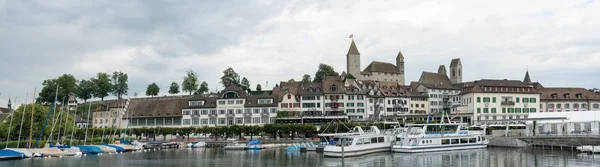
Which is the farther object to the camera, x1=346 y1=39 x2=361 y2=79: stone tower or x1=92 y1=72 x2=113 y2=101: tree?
x1=346 y1=39 x2=361 y2=79: stone tower

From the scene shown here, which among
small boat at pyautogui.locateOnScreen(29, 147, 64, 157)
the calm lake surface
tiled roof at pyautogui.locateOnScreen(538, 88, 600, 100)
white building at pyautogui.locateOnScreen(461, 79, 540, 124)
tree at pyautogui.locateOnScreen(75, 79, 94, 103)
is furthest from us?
tree at pyautogui.locateOnScreen(75, 79, 94, 103)

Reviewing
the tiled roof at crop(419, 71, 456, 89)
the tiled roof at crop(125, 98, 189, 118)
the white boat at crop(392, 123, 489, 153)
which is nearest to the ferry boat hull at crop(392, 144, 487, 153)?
the white boat at crop(392, 123, 489, 153)

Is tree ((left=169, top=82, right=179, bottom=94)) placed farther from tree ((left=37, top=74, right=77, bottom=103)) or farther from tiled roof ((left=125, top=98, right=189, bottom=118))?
tiled roof ((left=125, top=98, right=189, bottom=118))

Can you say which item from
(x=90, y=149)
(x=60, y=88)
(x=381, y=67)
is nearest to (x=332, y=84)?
(x=90, y=149)

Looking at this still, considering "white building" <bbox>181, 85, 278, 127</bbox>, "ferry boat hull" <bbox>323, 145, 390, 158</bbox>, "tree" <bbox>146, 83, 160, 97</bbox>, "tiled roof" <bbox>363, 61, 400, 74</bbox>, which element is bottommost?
"ferry boat hull" <bbox>323, 145, 390, 158</bbox>

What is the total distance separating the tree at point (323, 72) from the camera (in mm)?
173000

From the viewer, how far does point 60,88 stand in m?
172

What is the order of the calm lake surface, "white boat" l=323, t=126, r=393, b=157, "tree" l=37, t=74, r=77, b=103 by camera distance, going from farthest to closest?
"tree" l=37, t=74, r=77, b=103 < "white boat" l=323, t=126, r=393, b=157 < the calm lake surface

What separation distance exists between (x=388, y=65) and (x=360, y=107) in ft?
218

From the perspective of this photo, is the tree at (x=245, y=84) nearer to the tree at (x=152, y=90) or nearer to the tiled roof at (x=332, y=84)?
the tree at (x=152, y=90)

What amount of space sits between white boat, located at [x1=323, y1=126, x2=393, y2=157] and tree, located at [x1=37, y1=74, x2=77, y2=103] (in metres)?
117

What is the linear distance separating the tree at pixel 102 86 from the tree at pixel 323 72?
209 feet

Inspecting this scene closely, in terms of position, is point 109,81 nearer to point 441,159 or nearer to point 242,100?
point 242,100

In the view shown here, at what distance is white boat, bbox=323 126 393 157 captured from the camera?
7531 cm
